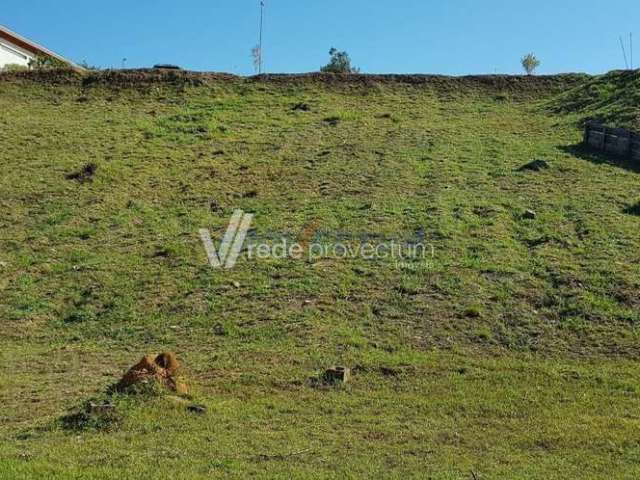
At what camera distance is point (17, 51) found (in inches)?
1244

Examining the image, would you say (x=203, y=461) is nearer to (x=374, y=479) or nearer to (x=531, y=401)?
(x=374, y=479)

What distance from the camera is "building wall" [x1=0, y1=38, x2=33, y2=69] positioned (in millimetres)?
30109

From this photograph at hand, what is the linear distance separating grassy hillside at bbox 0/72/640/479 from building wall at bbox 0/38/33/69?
28.4ft

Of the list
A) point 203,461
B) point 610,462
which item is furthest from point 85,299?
point 610,462

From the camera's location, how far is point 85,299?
38.8 ft

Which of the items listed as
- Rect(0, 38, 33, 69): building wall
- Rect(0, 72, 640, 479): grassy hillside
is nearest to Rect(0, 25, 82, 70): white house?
Rect(0, 38, 33, 69): building wall

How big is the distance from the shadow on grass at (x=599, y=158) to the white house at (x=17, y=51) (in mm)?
20453

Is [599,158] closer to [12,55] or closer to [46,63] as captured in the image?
[46,63]

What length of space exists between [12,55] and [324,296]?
25758 millimetres

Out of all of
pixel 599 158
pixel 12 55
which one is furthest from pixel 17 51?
pixel 599 158

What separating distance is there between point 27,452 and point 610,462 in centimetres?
547

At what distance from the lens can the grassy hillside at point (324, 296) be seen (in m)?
6.84

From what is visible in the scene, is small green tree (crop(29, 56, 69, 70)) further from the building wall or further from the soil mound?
the soil mound

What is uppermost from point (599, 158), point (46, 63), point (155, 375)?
point (46, 63)
